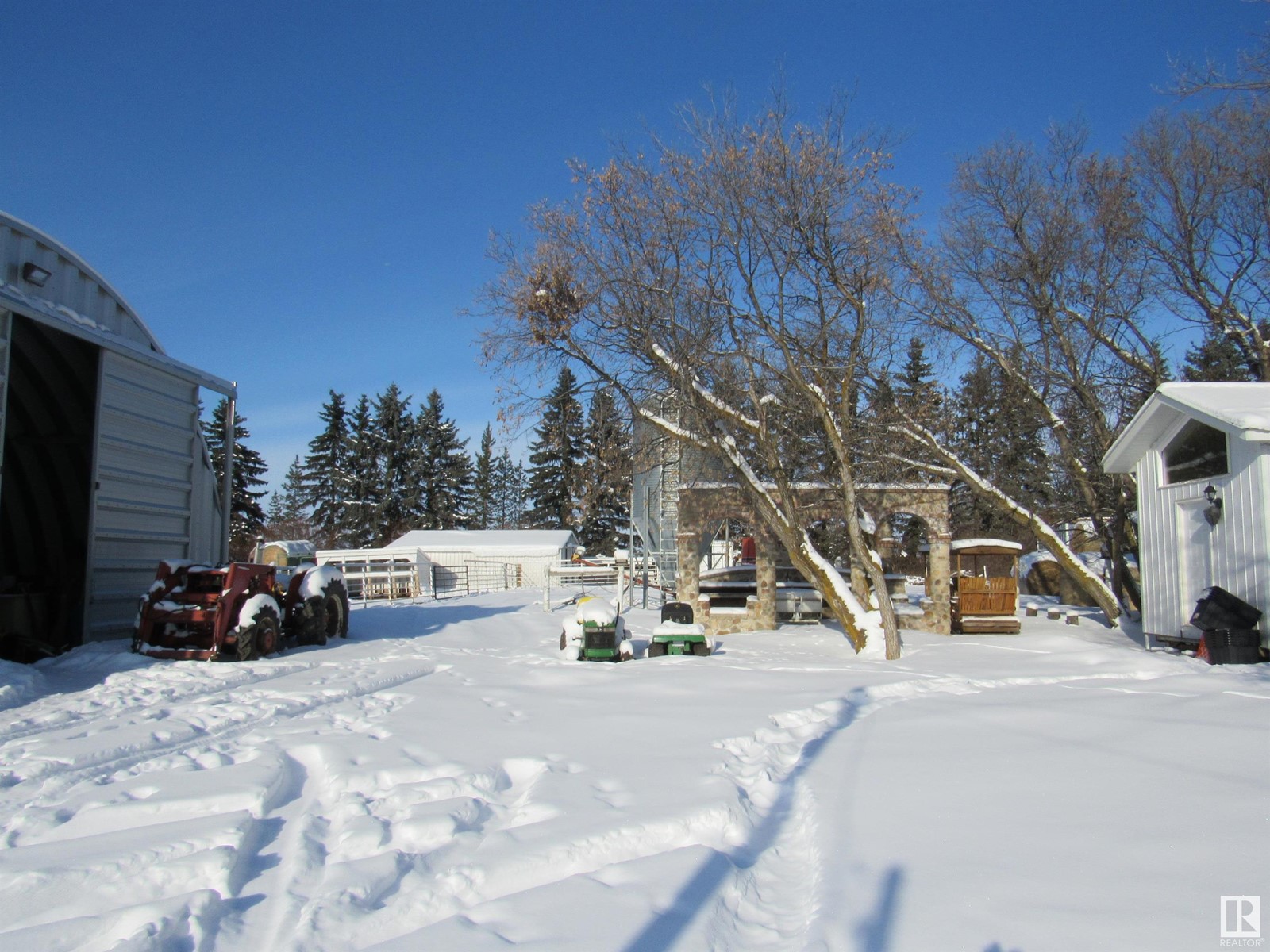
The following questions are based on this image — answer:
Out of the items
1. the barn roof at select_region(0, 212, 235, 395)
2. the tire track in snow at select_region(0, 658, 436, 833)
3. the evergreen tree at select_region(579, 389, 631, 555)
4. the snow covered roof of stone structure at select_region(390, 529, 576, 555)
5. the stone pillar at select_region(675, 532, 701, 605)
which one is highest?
the barn roof at select_region(0, 212, 235, 395)

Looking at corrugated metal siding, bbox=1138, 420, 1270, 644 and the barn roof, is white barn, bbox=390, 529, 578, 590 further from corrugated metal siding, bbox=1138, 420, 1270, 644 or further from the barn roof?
corrugated metal siding, bbox=1138, 420, 1270, 644

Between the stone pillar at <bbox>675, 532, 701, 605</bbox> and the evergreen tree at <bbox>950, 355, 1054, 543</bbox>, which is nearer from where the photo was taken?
the stone pillar at <bbox>675, 532, 701, 605</bbox>

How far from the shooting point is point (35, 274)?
33.2 feet

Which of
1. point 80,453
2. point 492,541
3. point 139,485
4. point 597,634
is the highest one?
point 80,453

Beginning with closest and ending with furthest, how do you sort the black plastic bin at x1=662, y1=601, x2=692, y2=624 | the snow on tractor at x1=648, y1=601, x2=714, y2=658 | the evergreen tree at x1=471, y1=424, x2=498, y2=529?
the snow on tractor at x1=648, y1=601, x2=714, y2=658
the black plastic bin at x1=662, y1=601, x2=692, y2=624
the evergreen tree at x1=471, y1=424, x2=498, y2=529

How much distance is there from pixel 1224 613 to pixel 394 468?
49538mm

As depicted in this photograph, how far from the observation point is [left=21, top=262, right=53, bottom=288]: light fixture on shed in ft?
32.9

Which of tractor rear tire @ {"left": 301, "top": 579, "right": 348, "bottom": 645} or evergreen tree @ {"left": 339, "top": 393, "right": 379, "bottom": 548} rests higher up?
evergreen tree @ {"left": 339, "top": 393, "right": 379, "bottom": 548}

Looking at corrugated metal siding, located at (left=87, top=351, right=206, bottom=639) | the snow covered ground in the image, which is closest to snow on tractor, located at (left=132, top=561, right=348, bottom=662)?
corrugated metal siding, located at (left=87, top=351, right=206, bottom=639)

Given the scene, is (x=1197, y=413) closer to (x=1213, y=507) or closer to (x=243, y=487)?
(x=1213, y=507)

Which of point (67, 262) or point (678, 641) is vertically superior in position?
point (67, 262)

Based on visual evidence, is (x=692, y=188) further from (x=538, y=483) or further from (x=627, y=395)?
(x=538, y=483)
